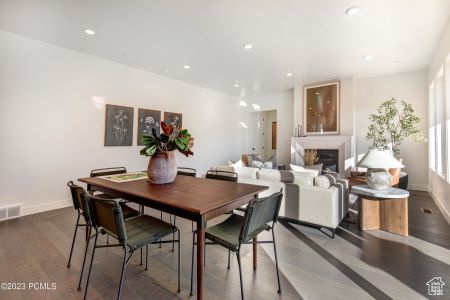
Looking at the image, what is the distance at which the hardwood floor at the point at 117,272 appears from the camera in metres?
1.70

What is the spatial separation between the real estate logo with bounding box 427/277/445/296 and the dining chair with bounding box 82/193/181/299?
202cm

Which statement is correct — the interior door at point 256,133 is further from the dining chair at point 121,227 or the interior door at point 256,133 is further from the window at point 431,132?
the dining chair at point 121,227

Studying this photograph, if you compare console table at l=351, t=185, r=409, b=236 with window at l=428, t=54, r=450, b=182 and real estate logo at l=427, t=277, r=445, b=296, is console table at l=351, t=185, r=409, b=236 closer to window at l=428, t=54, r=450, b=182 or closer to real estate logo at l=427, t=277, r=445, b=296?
real estate logo at l=427, t=277, r=445, b=296

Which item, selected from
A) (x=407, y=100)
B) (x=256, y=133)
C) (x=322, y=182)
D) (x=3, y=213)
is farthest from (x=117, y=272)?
(x=256, y=133)

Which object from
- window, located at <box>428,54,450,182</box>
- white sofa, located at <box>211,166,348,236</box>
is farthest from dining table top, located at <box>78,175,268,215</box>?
window, located at <box>428,54,450,182</box>

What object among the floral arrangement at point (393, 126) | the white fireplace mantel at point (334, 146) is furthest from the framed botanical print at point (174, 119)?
the floral arrangement at point (393, 126)

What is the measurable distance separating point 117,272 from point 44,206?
2.63 m

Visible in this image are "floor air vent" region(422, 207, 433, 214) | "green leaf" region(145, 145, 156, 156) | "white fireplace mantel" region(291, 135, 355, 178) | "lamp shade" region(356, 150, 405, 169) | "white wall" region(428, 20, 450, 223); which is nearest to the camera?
"green leaf" region(145, 145, 156, 156)

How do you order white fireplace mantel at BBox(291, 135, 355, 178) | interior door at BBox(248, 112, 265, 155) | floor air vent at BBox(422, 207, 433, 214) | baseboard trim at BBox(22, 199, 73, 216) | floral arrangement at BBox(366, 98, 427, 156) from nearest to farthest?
baseboard trim at BBox(22, 199, 73, 216), floor air vent at BBox(422, 207, 433, 214), floral arrangement at BBox(366, 98, 427, 156), white fireplace mantel at BBox(291, 135, 355, 178), interior door at BBox(248, 112, 265, 155)

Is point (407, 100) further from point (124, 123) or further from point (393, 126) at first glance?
point (124, 123)

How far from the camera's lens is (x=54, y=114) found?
3689 millimetres

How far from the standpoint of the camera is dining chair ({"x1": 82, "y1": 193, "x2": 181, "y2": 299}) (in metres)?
1.39

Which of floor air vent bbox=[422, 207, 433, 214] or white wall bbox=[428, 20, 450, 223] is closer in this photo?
white wall bbox=[428, 20, 450, 223]

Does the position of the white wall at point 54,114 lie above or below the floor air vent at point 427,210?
above
